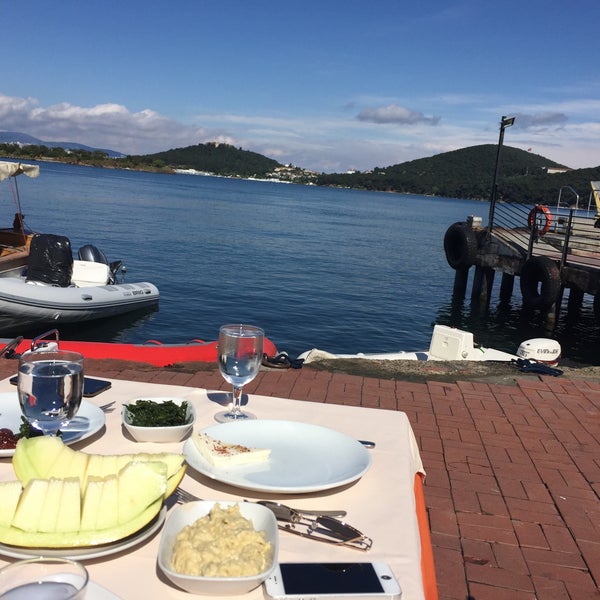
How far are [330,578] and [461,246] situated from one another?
20259 millimetres

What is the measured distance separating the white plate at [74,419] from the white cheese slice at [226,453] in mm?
317

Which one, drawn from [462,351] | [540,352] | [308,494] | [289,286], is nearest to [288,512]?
[308,494]

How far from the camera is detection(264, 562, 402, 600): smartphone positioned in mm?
1165

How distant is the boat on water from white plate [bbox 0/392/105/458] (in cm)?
954

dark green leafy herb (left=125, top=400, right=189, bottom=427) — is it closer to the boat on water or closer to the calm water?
the boat on water

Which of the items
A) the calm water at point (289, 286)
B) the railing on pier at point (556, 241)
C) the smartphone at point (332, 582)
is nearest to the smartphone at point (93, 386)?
the smartphone at point (332, 582)

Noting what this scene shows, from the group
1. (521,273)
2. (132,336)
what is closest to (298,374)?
(132,336)

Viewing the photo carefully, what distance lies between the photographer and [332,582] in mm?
1223

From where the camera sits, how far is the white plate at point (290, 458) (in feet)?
5.26

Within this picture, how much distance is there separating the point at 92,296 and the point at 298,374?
7.95 metres

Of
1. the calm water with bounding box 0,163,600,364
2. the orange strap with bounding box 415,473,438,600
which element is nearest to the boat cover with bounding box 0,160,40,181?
the calm water with bounding box 0,163,600,364

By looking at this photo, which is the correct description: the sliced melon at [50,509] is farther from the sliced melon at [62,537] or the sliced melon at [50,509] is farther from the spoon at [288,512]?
the spoon at [288,512]

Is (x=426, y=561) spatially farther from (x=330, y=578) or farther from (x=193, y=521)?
(x=193, y=521)

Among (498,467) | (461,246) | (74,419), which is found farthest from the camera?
(461,246)
